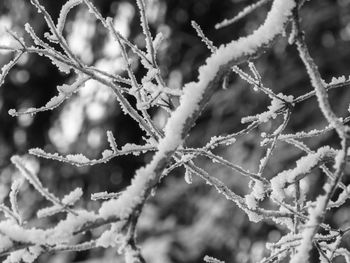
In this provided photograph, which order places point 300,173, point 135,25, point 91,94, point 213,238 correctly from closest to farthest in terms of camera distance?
point 300,173 < point 213,238 < point 135,25 < point 91,94

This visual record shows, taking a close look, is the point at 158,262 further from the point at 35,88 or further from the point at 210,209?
the point at 35,88

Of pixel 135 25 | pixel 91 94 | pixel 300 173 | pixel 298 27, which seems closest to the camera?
pixel 298 27

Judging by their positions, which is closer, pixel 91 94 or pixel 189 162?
pixel 189 162

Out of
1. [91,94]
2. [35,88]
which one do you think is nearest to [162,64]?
[91,94]

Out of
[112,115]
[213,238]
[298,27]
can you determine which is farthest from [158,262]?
[298,27]

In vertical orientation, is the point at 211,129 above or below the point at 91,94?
below

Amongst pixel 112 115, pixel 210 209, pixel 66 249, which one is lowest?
pixel 66 249
